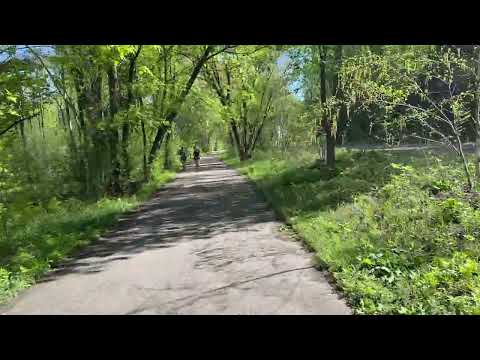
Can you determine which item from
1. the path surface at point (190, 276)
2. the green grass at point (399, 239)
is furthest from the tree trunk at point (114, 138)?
the green grass at point (399, 239)

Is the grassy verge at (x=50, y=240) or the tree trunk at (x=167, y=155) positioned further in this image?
the tree trunk at (x=167, y=155)

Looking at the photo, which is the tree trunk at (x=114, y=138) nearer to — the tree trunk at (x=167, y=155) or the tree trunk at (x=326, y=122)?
the tree trunk at (x=326, y=122)

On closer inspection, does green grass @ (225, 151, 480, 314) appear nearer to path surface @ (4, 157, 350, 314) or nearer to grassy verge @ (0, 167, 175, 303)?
path surface @ (4, 157, 350, 314)

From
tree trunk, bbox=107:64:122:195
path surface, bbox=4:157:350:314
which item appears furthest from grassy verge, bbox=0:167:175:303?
tree trunk, bbox=107:64:122:195

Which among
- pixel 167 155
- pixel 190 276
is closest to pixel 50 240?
pixel 190 276

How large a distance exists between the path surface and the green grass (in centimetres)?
47

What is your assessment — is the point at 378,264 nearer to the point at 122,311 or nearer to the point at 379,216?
the point at 379,216

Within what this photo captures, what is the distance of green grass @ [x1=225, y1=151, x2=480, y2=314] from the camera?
5473 millimetres

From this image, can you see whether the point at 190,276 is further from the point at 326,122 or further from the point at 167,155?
the point at 167,155

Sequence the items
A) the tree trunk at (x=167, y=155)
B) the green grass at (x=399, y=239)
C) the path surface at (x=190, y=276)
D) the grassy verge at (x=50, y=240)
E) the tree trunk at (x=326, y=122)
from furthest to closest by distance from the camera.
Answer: the tree trunk at (x=167, y=155) → the tree trunk at (x=326, y=122) → the grassy verge at (x=50, y=240) → the path surface at (x=190, y=276) → the green grass at (x=399, y=239)

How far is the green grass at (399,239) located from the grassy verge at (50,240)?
4.93 m

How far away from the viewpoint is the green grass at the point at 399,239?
5473mm
